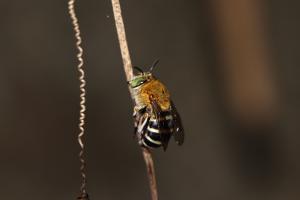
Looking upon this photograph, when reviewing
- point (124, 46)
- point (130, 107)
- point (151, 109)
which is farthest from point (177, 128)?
point (130, 107)

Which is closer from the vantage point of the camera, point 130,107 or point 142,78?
point 142,78

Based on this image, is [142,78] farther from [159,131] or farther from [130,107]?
[130,107]

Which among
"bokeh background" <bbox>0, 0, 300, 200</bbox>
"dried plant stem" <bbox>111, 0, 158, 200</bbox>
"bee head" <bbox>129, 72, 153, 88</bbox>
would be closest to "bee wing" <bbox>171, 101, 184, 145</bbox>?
"bee head" <bbox>129, 72, 153, 88</bbox>

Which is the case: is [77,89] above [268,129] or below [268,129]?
above

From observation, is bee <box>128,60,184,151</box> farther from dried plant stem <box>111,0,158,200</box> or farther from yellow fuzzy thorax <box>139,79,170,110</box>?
dried plant stem <box>111,0,158,200</box>

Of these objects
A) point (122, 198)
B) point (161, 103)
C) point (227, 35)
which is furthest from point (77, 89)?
point (161, 103)

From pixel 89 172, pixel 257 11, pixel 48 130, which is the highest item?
pixel 257 11

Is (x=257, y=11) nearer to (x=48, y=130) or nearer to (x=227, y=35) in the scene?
(x=227, y=35)
